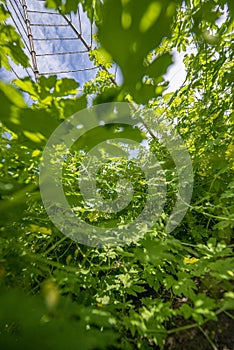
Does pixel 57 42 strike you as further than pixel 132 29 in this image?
Yes

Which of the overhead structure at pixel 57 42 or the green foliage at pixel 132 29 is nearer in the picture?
the green foliage at pixel 132 29

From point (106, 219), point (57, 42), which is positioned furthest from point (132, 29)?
point (57, 42)

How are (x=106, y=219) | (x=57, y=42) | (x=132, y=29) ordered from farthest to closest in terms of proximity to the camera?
(x=57, y=42) < (x=106, y=219) < (x=132, y=29)

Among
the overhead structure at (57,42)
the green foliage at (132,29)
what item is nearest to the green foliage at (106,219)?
the green foliage at (132,29)

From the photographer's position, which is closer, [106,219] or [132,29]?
[132,29]

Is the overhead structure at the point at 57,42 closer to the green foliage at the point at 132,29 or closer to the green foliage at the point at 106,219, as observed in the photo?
the green foliage at the point at 106,219

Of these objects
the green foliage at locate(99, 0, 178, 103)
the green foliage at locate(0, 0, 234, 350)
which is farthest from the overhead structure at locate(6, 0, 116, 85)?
the green foliage at locate(99, 0, 178, 103)

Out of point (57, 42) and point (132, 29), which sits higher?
point (57, 42)

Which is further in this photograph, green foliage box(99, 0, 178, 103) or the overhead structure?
the overhead structure

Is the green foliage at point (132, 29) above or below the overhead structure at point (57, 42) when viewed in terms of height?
below

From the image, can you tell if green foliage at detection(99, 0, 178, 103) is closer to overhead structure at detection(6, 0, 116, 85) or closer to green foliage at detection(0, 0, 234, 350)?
green foliage at detection(0, 0, 234, 350)

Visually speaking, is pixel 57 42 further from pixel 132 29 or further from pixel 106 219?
pixel 132 29

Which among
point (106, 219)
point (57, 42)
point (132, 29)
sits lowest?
point (106, 219)

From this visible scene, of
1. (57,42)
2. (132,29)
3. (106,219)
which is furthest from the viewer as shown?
(57,42)
